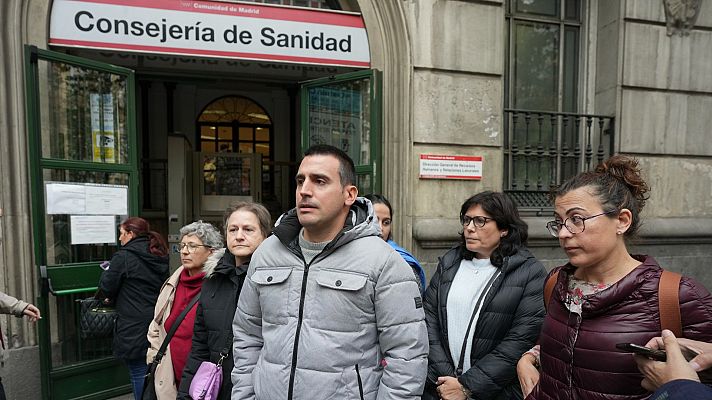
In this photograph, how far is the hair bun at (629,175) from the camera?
5.81ft

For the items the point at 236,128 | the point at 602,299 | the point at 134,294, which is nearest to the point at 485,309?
the point at 602,299

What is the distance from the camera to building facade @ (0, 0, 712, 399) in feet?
13.5

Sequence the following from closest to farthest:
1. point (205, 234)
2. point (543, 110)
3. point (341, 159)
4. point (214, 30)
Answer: point (341, 159) < point (205, 234) < point (214, 30) < point (543, 110)

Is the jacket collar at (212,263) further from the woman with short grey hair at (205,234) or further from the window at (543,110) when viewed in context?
the window at (543,110)

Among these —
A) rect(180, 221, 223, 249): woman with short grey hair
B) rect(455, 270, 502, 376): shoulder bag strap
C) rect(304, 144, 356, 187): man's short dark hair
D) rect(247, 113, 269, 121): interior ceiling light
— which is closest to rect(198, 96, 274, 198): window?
rect(247, 113, 269, 121): interior ceiling light

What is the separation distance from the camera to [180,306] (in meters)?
2.77

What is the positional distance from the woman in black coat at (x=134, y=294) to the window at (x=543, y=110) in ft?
14.9

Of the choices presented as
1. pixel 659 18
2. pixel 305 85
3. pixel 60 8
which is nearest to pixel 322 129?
pixel 305 85

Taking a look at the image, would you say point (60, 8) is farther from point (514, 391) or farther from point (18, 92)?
point (514, 391)

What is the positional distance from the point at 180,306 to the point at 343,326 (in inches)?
59.9

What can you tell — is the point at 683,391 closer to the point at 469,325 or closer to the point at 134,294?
the point at 469,325

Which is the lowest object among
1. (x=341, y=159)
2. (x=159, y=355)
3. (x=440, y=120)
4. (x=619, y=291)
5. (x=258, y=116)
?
(x=159, y=355)

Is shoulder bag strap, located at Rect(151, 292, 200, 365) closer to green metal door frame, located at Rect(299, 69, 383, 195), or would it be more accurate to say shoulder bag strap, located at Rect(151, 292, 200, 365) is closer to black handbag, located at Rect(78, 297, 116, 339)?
black handbag, located at Rect(78, 297, 116, 339)

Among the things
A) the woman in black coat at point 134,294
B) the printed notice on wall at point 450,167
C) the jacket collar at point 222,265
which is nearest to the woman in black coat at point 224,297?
the jacket collar at point 222,265
